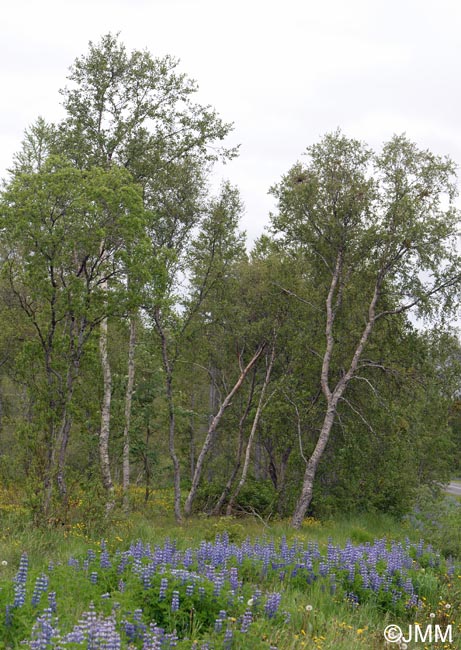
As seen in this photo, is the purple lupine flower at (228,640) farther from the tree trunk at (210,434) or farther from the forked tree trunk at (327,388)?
the tree trunk at (210,434)

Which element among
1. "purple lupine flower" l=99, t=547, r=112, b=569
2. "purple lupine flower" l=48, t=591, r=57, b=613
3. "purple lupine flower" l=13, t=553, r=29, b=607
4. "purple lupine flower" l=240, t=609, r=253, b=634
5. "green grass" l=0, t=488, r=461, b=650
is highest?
"purple lupine flower" l=13, t=553, r=29, b=607

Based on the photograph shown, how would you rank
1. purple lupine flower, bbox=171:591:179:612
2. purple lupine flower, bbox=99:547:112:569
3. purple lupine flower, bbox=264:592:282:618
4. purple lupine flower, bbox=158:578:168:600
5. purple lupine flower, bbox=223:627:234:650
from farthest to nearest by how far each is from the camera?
purple lupine flower, bbox=99:547:112:569
purple lupine flower, bbox=264:592:282:618
purple lupine flower, bbox=158:578:168:600
purple lupine flower, bbox=171:591:179:612
purple lupine flower, bbox=223:627:234:650

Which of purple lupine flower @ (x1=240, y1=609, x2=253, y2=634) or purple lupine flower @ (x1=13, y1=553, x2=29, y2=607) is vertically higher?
Result: purple lupine flower @ (x1=13, y1=553, x2=29, y2=607)

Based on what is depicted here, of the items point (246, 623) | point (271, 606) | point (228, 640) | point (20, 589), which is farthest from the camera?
point (271, 606)

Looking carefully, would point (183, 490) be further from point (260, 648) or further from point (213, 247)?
point (260, 648)

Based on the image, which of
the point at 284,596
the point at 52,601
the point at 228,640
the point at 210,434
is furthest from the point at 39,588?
the point at 210,434

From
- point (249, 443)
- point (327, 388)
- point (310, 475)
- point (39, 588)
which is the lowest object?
point (39, 588)

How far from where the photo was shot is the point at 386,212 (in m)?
17.9

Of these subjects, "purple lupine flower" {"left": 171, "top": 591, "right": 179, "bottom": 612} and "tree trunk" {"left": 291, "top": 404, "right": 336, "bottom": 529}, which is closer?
"purple lupine flower" {"left": 171, "top": 591, "right": 179, "bottom": 612}

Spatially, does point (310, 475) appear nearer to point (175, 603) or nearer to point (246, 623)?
point (175, 603)

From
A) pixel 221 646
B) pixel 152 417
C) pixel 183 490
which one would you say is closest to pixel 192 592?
pixel 221 646

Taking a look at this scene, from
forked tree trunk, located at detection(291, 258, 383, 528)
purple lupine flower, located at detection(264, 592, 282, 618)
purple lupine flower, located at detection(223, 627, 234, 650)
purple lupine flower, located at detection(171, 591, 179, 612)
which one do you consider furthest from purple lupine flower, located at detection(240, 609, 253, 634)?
forked tree trunk, located at detection(291, 258, 383, 528)

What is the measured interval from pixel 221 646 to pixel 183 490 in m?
20.7

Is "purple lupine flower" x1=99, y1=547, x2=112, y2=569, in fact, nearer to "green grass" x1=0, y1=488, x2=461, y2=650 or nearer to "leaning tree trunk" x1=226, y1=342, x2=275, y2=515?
"green grass" x1=0, y1=488, x2=461, y2=650
